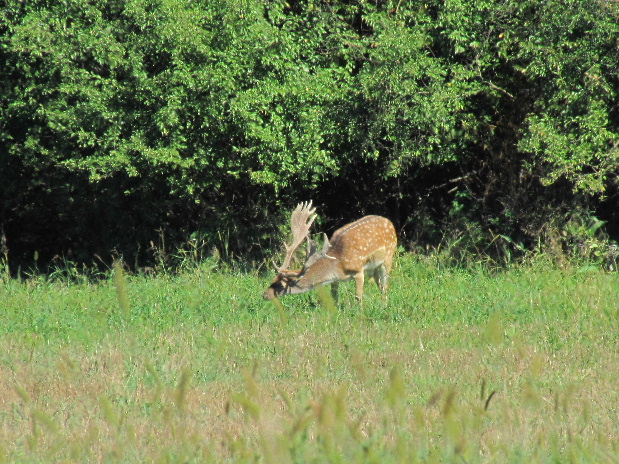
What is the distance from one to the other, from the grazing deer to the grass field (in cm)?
22

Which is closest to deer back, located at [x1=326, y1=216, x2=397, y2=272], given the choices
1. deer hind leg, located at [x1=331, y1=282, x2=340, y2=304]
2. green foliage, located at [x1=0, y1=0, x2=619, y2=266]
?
deer hind leg, located at [x1=331, y1=282, x2=340, y2=304]

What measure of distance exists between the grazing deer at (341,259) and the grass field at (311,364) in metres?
0.22

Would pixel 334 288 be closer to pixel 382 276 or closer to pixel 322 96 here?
pixel 382 276

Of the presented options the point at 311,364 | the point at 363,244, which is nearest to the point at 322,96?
the point at 363,244

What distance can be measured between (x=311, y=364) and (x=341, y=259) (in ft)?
8.68

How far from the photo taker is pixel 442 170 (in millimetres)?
12773

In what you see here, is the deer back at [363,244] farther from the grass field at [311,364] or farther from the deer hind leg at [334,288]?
the grass field at [311,364]

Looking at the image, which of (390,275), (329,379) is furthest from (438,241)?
(329,379)

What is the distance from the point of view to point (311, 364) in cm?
673

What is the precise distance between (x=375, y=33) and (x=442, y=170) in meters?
2.65

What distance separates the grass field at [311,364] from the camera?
3.84 meters

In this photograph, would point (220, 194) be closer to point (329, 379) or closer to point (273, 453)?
point (329, 379)

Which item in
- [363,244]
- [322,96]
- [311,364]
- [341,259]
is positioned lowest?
[311,364]

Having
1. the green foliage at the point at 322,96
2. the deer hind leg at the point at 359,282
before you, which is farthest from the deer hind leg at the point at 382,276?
the green foliage at the point at 322,96
